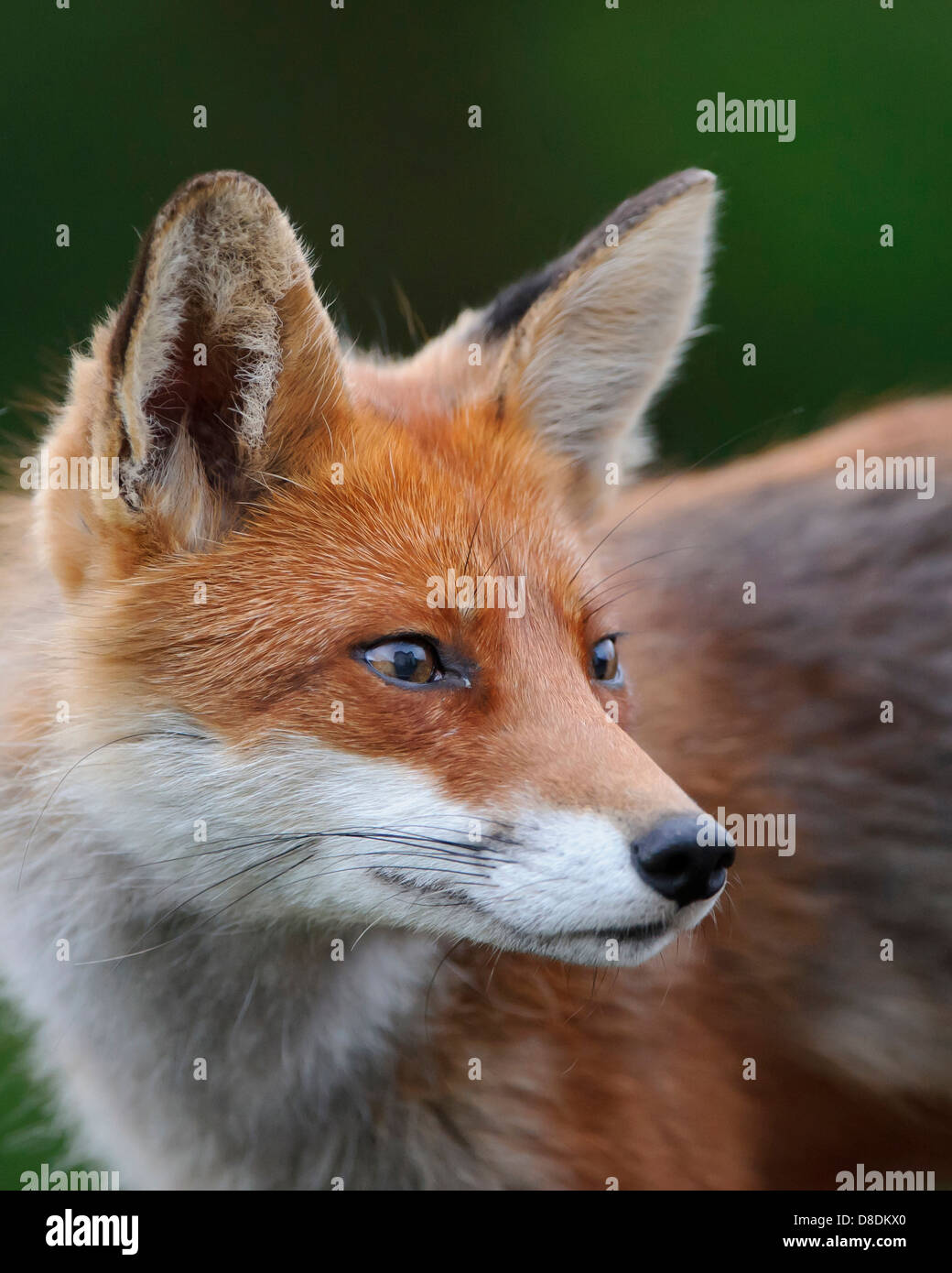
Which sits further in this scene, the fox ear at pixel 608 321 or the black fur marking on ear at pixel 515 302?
the black fur marking on ear at pixel 515 302

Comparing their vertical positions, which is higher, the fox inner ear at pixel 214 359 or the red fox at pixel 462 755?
the fox inner ear at pixel 214 359

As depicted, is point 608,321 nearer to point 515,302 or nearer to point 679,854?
point 515,302

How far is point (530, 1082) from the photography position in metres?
2.60

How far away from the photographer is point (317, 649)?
2.10 metres

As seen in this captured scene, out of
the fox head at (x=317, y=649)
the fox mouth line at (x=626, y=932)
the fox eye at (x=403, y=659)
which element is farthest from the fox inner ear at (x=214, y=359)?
the fox mouth line at (x=626, y=932)

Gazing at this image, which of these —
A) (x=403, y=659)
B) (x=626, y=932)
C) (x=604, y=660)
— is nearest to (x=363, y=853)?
(x=403, y=659)

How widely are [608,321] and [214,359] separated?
972mm

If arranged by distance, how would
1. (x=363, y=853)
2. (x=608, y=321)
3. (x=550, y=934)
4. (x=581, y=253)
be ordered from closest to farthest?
1. (x=550, y=934)
2. (x=363, y=853)
3. (x=581, y=253)
4. (x=608, y=321)

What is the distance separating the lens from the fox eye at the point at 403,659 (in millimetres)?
2107

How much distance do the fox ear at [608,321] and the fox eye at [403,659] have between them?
2.73 feet

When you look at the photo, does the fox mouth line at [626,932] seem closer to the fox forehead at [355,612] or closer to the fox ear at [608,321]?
the fox forehead at [355,612]

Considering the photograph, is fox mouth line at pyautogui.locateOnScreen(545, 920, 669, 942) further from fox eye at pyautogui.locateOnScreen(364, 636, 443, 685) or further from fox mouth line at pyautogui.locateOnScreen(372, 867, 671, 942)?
fox eye at pyautogui.locateOnScreen(364, 636, 443, 685)

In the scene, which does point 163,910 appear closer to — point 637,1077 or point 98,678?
point 98,678

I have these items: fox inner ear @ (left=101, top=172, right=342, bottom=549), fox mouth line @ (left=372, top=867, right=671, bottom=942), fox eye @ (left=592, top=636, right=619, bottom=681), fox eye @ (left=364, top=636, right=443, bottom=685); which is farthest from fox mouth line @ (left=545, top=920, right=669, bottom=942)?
fox inner ear @ (left=101, top=172, right=342, bottom=549)
